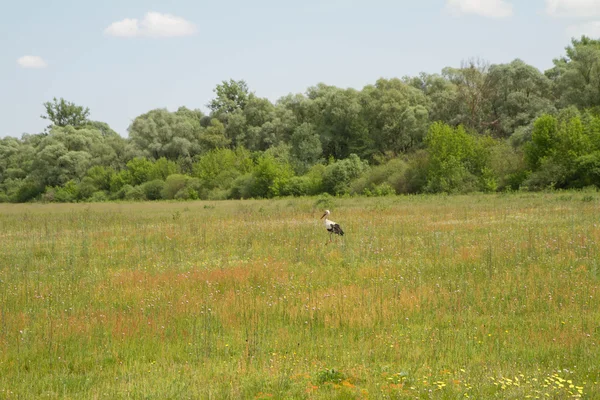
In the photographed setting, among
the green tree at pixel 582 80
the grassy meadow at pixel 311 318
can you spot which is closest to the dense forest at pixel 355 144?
the green tree at pixel 582 80

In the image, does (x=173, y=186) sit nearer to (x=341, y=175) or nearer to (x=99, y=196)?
(x=99, y=196)

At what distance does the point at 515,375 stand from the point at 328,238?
13.9 meters

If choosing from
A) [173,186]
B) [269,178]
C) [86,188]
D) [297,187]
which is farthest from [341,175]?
[86,188]

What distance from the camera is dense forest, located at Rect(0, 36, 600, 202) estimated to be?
54062 millimetres

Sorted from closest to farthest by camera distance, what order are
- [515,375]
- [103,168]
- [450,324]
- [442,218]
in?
1. [515,375]
2. [450,324]
3. [442,218]
4. [103,168]

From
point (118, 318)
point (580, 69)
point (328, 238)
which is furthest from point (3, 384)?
point (580, 69)

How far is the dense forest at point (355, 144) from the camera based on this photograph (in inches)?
2128

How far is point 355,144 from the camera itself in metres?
79.8

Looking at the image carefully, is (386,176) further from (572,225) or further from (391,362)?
(391,362)

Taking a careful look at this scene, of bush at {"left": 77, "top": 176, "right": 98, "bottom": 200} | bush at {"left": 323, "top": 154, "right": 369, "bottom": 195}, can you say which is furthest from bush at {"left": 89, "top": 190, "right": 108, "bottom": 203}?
bush at {"left": 323, "top": 154, "right": 369, "bottom": 195}

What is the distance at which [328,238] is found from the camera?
22094mm

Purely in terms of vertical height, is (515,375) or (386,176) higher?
(386,176)

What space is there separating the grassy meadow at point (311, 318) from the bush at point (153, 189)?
58.7 m

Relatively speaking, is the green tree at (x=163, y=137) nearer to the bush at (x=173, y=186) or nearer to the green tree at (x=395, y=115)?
the bush at (x=173, y=186)
